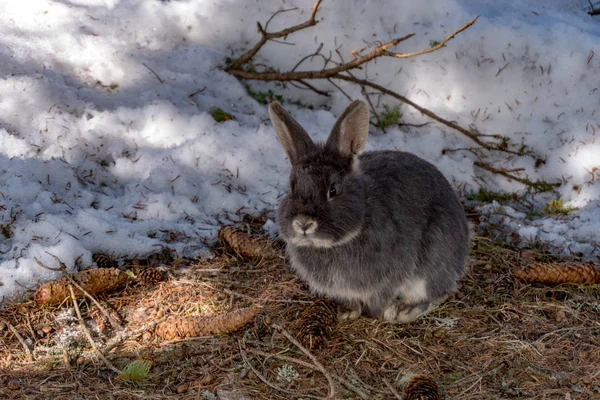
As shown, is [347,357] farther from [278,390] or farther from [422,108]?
[422,108]

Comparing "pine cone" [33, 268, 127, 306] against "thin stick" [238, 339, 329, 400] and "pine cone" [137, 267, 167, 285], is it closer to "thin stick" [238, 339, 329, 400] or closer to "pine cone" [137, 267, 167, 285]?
"pine cone" [137, 267, 167, 285]

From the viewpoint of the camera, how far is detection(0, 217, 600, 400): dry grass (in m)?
3.37

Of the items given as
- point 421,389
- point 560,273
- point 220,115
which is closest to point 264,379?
point 421,389

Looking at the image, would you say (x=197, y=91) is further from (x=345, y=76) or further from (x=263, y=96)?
(x=345, y=76)

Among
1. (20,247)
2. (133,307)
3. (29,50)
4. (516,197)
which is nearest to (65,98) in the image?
(29,50)

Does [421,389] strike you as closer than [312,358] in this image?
Yes

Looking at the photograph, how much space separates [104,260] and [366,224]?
6.16 feet

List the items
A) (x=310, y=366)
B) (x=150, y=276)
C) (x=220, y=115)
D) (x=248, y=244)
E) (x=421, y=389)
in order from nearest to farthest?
(x=421, y=389) < (x=310, y=366) < (x=150, y=276) < (x=248, y=244) < (x=220, y=115)

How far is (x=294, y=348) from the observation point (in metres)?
3.71

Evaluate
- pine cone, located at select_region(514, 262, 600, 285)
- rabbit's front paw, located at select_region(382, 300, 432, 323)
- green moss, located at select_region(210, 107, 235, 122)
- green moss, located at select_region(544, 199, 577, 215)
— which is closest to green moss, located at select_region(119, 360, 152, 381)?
rabbit's front paw, located at select_region(382, 300, 432, 323)

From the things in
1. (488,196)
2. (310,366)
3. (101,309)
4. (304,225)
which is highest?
(304,225)

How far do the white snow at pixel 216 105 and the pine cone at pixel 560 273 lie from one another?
1.70 feet

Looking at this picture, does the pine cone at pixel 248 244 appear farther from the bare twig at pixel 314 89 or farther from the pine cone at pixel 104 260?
the bare twig at pixel 314 89

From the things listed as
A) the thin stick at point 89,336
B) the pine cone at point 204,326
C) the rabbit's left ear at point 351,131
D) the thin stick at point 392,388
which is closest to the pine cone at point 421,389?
the thin stick at point 392,388
